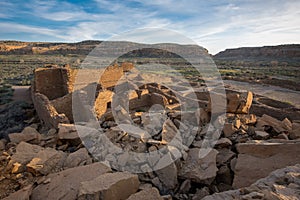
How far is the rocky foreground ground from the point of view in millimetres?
3535

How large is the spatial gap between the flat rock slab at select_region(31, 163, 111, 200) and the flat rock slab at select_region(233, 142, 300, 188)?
255cm

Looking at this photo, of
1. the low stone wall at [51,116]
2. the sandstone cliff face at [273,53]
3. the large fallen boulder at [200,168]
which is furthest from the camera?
the sandstone cliff face at [273,53]

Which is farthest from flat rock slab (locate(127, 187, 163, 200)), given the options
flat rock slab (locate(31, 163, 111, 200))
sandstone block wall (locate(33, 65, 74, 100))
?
sandstone block wall (locate(33, 65, 74, 100))

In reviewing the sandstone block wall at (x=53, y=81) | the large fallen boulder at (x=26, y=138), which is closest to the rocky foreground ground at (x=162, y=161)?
the large fallen boulder at (x=26, y=138)

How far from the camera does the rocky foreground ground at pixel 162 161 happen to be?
11.6ft

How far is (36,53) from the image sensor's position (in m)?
57.8

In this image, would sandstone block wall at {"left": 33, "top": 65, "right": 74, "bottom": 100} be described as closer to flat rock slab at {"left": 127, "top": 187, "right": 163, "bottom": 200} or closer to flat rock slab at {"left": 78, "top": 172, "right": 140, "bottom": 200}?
flat rock slab at {"left": 78, "top": 172, "right": 140, "bottom": 200}

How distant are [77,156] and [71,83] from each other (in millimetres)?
6459

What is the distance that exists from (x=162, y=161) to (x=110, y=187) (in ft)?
4.37

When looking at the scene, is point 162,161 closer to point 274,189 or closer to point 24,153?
point 274,189

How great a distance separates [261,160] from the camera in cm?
437

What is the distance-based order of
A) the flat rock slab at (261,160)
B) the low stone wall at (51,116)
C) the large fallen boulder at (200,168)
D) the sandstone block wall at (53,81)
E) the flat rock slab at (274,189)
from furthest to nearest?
the sandstone block wall at (53,81), the low stone wall at (51,116), the large fallen boulder at (200,168), the flat rock slab at (261,160), the flat rock slab at (274,189)

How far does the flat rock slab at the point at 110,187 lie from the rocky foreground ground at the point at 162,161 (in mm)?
15

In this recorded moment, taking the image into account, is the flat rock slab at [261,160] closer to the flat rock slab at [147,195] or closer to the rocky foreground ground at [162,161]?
the rocky foreground ground at [162,161]
